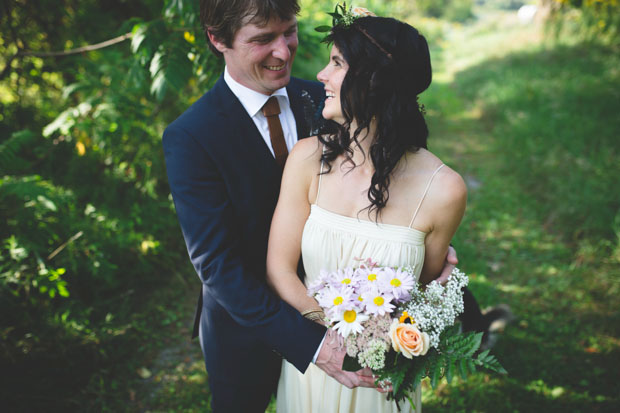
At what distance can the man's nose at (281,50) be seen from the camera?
6.46 ft

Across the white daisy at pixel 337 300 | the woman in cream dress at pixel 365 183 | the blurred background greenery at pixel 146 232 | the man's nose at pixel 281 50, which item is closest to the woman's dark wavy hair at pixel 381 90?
the woman in cream dress at pixel 365 183

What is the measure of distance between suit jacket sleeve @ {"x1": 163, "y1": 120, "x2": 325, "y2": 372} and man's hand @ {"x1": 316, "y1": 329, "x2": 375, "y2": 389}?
0.05m

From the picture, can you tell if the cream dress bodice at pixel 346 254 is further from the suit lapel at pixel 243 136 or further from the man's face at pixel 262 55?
the man's face at pixel 262 55

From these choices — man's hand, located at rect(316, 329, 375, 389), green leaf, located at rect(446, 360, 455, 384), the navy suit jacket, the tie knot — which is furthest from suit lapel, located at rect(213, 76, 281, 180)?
green leaf, located at rect(446, 360, 455, 384)

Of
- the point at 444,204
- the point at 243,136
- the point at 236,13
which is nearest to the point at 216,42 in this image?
the point at 236,13

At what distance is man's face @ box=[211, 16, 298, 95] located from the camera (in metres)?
1.91

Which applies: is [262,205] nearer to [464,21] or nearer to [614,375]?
[614,375]

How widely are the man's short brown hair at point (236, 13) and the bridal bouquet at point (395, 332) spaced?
1277 millimetres

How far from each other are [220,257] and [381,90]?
1060mm

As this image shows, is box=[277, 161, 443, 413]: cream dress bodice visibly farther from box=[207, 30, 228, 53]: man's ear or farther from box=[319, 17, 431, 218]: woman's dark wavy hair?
box=[207, 30, 228, 53]: man's ear

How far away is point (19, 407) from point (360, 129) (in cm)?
318

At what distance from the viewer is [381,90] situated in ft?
5.87

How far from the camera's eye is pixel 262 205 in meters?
1.99

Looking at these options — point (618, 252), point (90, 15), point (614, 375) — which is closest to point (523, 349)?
point (614, 375)
